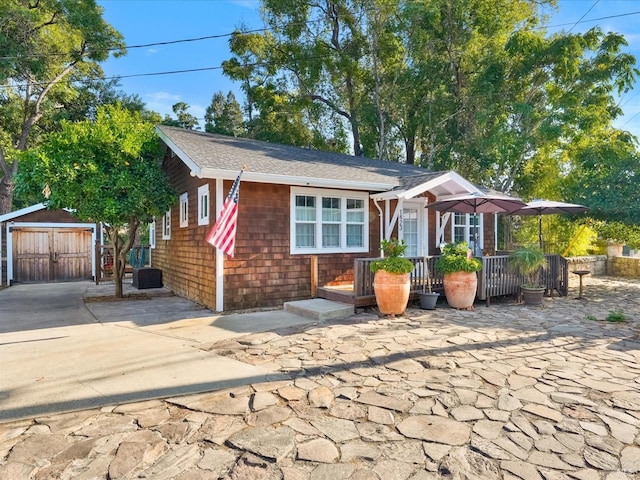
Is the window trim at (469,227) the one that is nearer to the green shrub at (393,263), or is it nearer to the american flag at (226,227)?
the green shrub at (393,263)

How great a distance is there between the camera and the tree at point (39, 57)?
50.8 feet

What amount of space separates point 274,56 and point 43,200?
16665 mm

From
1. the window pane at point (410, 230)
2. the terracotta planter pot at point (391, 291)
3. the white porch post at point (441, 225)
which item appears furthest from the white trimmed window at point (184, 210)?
the white porch post at point (441, 225)

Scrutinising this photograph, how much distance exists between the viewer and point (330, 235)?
8.88 metres

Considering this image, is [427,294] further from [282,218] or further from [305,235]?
[282,218]

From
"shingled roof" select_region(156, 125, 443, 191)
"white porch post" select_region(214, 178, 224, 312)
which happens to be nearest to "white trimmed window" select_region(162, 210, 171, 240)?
"shingled roof" select_region(156, 125, 443, 191)

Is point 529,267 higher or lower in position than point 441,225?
lower

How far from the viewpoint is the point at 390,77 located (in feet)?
66.5

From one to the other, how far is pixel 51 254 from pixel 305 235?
11.4m

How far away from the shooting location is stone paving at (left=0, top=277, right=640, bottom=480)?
2.51 meters

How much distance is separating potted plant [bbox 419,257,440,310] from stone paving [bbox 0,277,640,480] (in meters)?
2.68

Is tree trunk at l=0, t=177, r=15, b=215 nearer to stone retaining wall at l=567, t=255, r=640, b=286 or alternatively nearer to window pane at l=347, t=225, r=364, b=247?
window pane at l=347, t=225, r=364, b=247

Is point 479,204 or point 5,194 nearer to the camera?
point 479,204

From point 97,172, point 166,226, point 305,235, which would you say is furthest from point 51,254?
point 305,235
